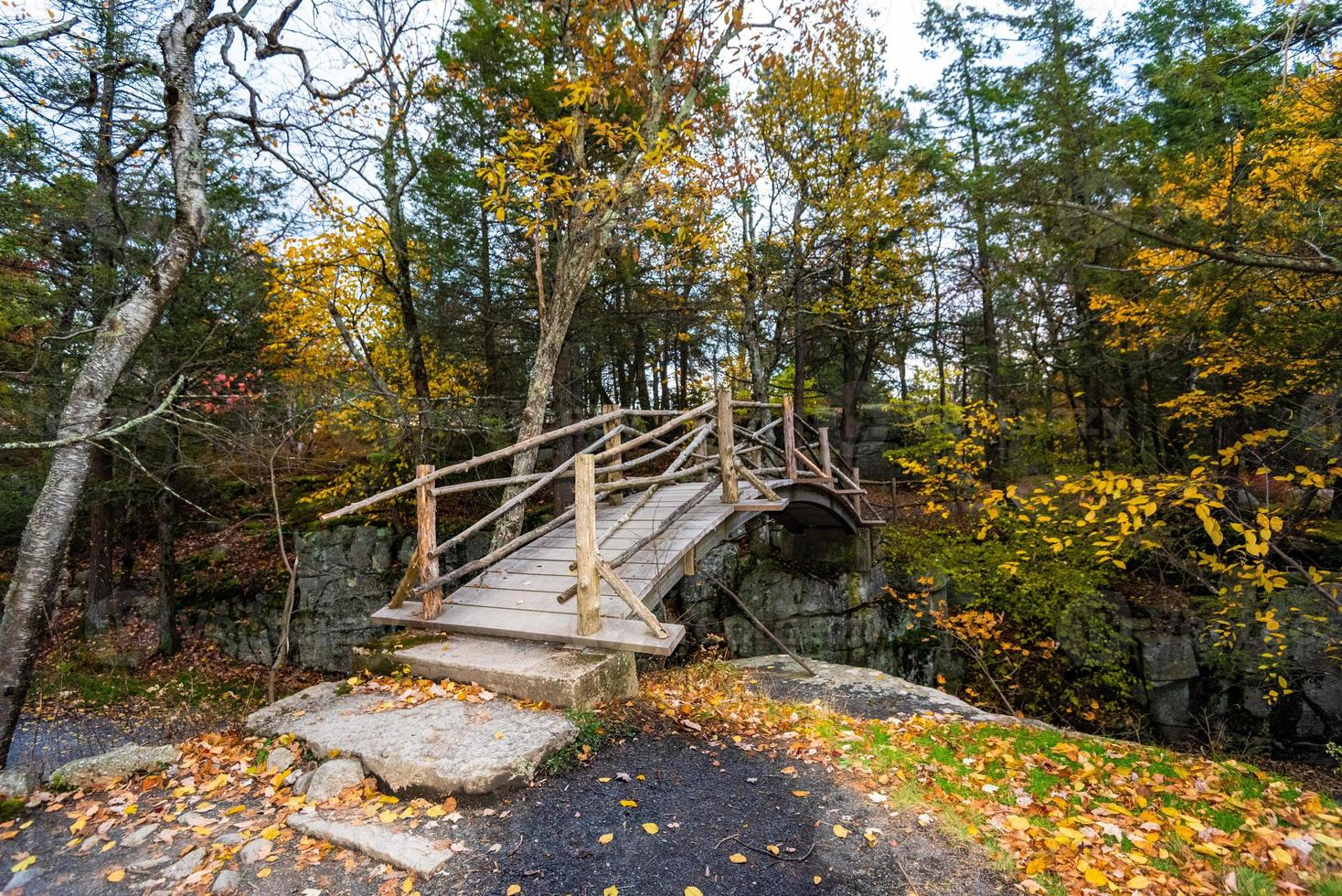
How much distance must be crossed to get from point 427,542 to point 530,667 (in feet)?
5.42

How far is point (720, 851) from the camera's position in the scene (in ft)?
9.23

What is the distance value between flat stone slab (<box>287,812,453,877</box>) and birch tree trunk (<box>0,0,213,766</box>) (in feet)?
11.8

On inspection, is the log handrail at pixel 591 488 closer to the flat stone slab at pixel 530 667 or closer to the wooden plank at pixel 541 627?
the wooden plank at pixel 541 627

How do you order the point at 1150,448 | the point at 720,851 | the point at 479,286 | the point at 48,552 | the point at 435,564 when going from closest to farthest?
the point at 720,851 < the point at 48,552 < the point at 435,564 < the point at 479,286 < the point at 1150,448

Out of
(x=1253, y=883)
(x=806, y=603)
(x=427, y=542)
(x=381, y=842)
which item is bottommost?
(x=806, y=603)

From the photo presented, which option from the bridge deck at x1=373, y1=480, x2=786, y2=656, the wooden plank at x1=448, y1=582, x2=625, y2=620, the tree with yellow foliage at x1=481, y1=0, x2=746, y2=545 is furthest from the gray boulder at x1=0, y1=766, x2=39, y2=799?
the tree with yellow foliage at x1=481, y1=0, x2=746, y2=545

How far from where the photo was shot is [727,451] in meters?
6.50

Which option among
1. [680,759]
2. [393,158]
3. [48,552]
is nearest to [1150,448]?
[680,759]

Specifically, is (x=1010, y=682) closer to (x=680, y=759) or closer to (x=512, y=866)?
(x=680, y=759)

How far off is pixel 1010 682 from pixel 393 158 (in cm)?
1412

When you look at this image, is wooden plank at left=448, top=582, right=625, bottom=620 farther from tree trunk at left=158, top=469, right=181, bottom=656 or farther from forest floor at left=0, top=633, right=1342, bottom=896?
tree trunk at left=158, top=469, right=181, bottom=656

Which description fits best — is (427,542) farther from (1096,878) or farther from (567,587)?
(1096,878)

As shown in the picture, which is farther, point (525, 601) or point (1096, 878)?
point (525, 601)

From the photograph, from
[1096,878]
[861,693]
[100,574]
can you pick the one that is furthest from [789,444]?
[100,574]
